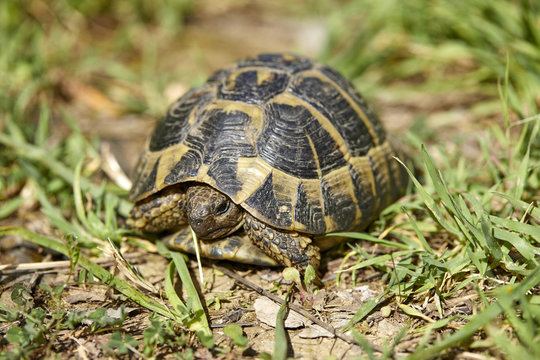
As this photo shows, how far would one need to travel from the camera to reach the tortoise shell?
2.71 meters

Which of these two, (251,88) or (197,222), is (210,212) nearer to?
(197,222)

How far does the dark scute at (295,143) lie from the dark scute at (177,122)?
534 mm

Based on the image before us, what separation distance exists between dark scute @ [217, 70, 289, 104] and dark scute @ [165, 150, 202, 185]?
0.48m

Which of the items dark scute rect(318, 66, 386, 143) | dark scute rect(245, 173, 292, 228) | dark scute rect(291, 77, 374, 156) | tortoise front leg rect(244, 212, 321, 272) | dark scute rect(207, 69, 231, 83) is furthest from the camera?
dark scute rect(318, 66, 386, 143)

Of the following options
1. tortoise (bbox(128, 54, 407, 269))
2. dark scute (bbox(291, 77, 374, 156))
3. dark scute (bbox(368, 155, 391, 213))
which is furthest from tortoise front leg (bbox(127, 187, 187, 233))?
dark scute (bbox(368, 155, 391, 213))

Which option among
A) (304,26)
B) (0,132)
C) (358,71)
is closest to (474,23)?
(358,71)

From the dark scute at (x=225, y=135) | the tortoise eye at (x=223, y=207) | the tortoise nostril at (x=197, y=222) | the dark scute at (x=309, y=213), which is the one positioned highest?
the dark scute at (x=225, y=135)

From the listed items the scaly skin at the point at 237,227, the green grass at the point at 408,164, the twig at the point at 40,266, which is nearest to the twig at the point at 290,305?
the green grass at the point at 408,164

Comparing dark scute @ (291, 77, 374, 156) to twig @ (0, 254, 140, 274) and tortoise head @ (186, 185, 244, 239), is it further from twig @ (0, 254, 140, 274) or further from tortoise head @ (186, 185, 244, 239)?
twig @ (0, 254, 140, 274)

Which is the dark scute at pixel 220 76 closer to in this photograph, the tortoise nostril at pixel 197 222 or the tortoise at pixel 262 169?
the tortoise at pixel 262 169

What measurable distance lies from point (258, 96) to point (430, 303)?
167 cm

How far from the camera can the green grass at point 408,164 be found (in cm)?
227

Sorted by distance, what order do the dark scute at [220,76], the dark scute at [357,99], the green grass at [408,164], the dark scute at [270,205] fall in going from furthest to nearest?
the dark scute at [357,99]
the dark scute at [220,76]
the dark scute at [270,205]
the green grass at [408,164]

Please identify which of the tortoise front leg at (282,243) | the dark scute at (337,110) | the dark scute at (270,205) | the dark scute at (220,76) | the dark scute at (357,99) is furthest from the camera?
the dark scute at (357,99)
